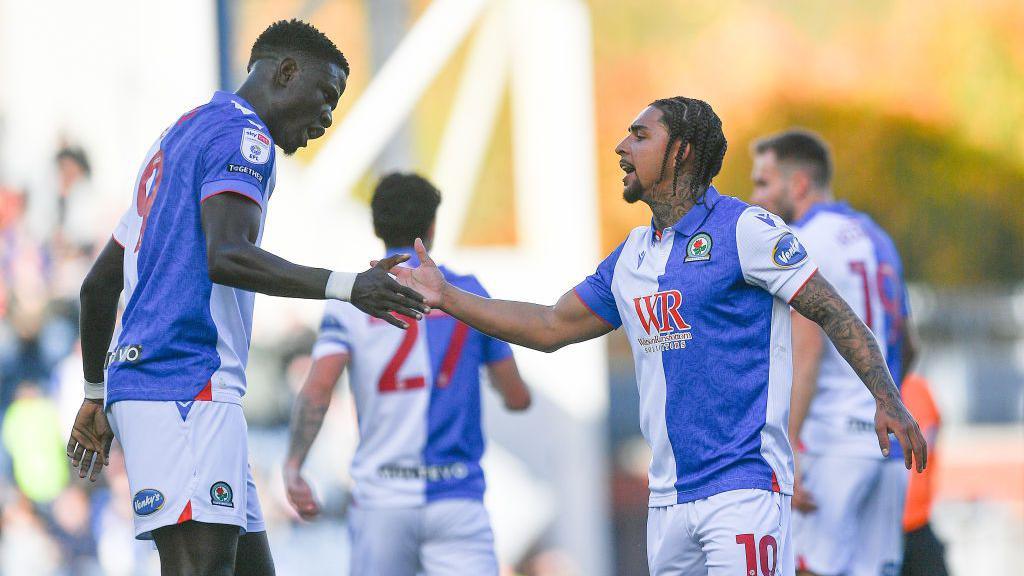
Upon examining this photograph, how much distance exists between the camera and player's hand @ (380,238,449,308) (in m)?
4.89

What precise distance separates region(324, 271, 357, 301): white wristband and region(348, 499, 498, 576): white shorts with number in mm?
1752

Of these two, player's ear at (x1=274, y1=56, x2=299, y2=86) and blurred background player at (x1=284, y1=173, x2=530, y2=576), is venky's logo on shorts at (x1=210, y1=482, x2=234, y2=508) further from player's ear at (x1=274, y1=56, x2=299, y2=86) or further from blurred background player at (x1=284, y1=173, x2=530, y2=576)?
blurred background player at (x1=284, y1=173, x2=530, y2=576)

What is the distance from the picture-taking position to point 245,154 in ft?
14.0

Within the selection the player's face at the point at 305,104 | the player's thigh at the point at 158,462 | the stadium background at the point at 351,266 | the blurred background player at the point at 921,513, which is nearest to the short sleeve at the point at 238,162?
the player's face at the point at 305,104

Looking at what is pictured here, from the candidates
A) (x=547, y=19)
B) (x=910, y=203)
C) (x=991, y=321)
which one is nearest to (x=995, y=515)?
(x=547, y=19)

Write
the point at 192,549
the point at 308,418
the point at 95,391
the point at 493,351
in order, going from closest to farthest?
the point at 192,549 → the point at 95,391 → the point at 308,418 → the point at 493,351

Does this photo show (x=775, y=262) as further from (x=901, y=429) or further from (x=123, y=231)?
(x=123, y=231)

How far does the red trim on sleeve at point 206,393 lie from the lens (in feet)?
Answer: 14.1

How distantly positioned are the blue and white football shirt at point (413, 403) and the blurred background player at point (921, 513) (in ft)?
7.95

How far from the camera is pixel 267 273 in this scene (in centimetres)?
411

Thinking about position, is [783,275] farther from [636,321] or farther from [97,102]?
[97,102]

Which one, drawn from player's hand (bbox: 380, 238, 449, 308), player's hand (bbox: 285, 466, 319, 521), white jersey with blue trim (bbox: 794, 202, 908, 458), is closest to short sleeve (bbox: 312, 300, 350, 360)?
player's hand (bbox: 285, 466, 319, 521)

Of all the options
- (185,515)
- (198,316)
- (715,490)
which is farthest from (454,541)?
(198,316)

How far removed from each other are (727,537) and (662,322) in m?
Answer: 0.72
